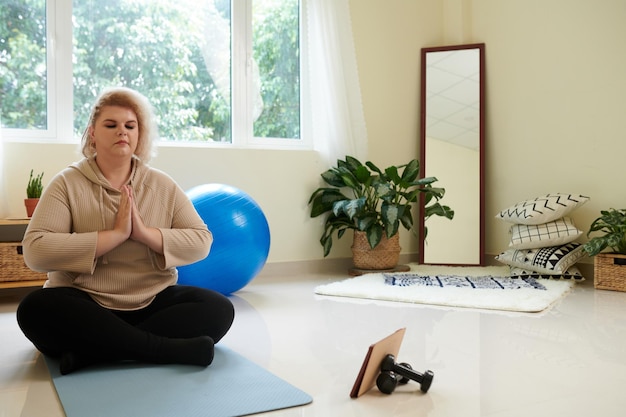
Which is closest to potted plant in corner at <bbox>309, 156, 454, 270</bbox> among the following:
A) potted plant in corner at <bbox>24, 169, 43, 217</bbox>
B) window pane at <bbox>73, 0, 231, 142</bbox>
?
window pane at <bbox>73, 0, 231, 142</bbox>

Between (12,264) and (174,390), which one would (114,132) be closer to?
(174,390)

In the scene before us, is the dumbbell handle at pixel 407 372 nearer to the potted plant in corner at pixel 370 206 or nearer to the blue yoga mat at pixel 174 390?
the blue yoga mat at pixel 174 390

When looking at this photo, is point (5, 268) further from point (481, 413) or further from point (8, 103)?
point (481, 413)

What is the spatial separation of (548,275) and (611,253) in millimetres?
446

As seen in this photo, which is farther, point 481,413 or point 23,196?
point 23,196

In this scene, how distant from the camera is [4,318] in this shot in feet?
11.0

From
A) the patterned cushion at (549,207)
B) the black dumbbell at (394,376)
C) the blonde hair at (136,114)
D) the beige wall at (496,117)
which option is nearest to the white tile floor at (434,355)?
the black dumbbell at (394,376)

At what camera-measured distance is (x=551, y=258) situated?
4383 millimetres

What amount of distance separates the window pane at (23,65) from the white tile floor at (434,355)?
3.37 feet

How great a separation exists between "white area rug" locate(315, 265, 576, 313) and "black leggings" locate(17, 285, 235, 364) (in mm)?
1546

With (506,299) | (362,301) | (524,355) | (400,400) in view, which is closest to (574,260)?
(506,299)

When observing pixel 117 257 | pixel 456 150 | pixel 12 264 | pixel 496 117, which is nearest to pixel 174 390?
pixel 117 257

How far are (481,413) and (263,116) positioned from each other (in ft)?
11.1

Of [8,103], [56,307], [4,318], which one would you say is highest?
[8,103]
